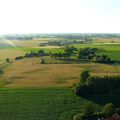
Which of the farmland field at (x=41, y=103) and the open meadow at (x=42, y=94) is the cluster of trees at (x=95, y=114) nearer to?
the farmland field at (x=41, y=103)

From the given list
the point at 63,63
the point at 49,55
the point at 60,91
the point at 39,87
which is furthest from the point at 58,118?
the point at 49,55

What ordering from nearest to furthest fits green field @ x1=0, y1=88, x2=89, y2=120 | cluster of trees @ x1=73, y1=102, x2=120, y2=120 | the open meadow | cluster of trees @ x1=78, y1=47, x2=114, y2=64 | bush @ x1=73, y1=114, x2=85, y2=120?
1. bush @ x1=73, y1=114, x2=85, y2=120
2. cluster of trees @ x1=73, y1=102, x2=120, y2=120
3. green field @ x1=0, y1=88, x2=89, y2=120
4. the open meadow
5. cluster of trees @ x1=78, y1=47, x2=114, y2=64

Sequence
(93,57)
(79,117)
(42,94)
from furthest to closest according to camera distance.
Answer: (93,57) < (42,94) < (79,117)

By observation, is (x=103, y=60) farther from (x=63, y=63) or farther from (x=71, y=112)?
(x=71, y=112)

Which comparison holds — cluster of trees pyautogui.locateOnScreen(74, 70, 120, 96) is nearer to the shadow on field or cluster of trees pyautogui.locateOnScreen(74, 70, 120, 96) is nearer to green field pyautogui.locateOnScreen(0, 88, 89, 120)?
the shadow on field

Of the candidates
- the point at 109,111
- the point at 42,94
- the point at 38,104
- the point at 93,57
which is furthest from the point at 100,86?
the point at 93,57

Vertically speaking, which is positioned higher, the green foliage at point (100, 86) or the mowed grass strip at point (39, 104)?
the green foliage at point (100, 86)

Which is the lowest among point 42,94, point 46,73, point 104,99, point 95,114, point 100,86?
point 46,73

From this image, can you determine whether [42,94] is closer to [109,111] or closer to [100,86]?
[100,86]

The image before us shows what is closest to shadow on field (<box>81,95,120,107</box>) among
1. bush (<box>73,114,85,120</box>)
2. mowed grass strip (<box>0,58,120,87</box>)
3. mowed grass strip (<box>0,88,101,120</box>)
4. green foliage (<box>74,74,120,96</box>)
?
green foliage (<box>74,74,120,96</box>)

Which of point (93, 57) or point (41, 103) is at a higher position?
point (41, 103)

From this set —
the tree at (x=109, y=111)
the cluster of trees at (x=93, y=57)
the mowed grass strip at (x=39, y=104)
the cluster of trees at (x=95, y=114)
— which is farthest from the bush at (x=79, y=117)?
the cluster of trees at (x=93, y=57)

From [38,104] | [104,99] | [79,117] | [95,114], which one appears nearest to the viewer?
[79,117]
